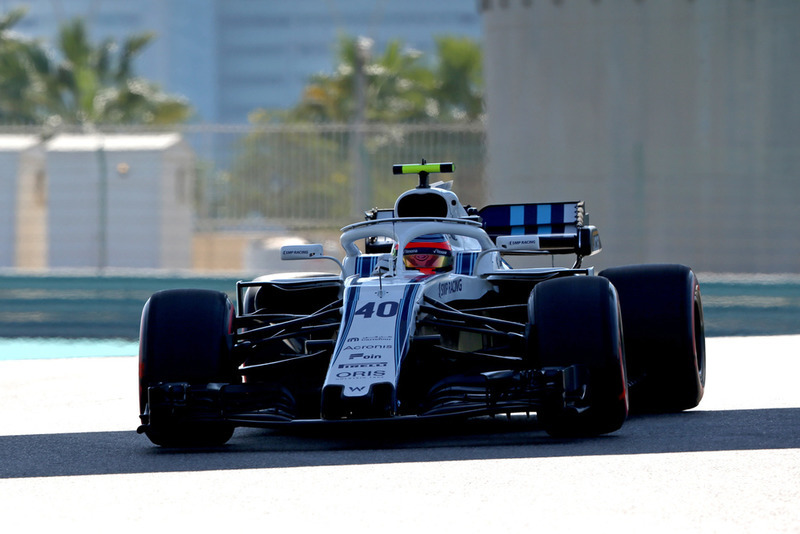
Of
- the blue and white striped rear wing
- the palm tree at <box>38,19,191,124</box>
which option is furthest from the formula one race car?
the palm tree at <box>38,19,191,124</box>

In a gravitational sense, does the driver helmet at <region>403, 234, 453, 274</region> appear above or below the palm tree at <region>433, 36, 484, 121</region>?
below

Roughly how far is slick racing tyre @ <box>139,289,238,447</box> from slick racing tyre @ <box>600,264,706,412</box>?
2448 millimetres

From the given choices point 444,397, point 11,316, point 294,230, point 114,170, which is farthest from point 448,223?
Result: point 114,170

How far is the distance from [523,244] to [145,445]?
238cm

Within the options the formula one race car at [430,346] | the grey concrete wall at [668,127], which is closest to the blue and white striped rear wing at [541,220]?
the formula one race car at [430,346]

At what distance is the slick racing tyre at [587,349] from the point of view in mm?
7590

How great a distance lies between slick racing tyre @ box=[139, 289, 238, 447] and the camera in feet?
25.9

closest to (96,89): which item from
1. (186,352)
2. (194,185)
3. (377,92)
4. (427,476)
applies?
(377,92)

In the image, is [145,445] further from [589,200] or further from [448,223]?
[589,200]

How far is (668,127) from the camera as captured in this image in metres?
18.6

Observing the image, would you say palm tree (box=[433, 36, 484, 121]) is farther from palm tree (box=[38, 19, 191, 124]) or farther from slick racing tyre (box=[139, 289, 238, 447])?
slick racing tyre (box=[139, 289, 238, 447])

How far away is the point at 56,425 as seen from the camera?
29.9 feet

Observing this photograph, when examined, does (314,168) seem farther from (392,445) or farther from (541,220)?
(392,445)

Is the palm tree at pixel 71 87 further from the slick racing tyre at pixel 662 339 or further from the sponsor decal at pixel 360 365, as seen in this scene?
the sponsor decal at pixel 360 365
